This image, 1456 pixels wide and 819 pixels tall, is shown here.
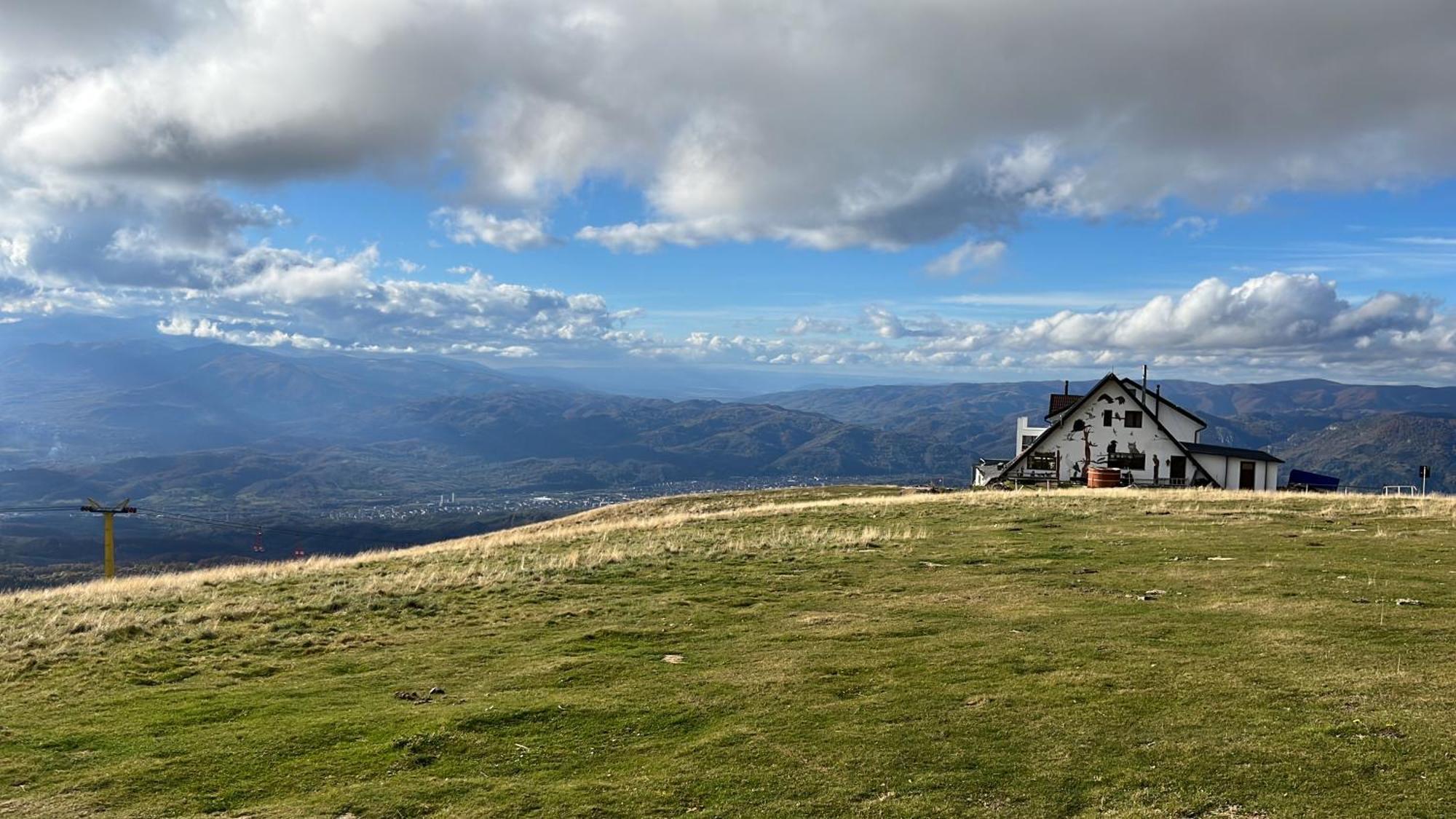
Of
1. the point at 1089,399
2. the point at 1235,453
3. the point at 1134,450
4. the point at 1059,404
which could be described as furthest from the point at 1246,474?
the point at 1059,404

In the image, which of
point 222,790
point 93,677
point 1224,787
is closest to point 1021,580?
point 1224,787

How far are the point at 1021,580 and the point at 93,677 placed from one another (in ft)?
68.9

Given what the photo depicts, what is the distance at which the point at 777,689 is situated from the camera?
13578 mm

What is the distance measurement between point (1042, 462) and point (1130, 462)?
23.4 feet

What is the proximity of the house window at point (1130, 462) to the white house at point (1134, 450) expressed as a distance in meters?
0.06

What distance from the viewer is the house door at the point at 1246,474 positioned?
233ft

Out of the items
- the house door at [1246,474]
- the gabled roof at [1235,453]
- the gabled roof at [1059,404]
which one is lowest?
the house door at [1246,474]

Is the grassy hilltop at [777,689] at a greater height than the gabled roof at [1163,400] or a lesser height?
lesser

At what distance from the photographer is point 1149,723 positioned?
10.9 meters

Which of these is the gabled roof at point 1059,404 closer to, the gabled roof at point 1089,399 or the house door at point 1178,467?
the gabled roof at point 1089,399

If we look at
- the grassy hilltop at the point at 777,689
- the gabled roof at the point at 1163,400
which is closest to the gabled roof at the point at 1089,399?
the gabled roof at the point at 1163,400

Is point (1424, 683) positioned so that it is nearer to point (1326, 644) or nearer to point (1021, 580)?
point (1326, 644)

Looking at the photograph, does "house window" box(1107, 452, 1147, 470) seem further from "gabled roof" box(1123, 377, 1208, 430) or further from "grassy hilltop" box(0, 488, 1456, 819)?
"grassy hilltop" box(0, 488, 1456, 819)

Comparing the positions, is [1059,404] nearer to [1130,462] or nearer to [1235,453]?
[1130,462]
